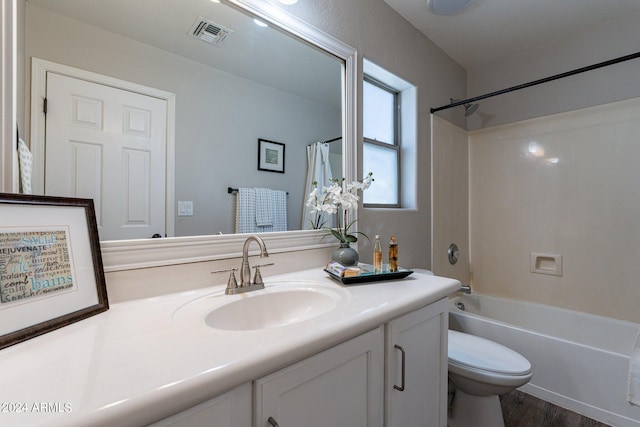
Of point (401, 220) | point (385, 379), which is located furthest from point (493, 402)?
point (401, 220)

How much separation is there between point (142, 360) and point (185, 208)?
Result: 0.59 metres

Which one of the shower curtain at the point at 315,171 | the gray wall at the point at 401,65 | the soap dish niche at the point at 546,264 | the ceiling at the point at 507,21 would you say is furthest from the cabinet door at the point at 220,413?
the soap dish niche at the point at 546,264

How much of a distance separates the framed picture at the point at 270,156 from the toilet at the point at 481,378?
123 centimetres

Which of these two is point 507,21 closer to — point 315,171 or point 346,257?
point 315,171

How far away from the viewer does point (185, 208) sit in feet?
3.28

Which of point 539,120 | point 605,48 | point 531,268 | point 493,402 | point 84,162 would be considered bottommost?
point 493,402

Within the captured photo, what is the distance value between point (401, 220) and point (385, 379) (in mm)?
1150

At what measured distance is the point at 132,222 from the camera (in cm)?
89

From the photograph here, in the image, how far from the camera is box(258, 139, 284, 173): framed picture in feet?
3.94

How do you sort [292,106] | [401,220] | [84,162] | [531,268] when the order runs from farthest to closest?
[531,268] → [401,220] → [292,106] → [84,162]

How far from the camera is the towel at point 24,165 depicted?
71 cm

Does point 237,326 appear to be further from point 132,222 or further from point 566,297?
point 566,297

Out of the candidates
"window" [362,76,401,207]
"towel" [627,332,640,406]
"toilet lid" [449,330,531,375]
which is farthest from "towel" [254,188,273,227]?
"towel" [627,332,640,406]

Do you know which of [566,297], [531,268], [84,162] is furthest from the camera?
[531,268]
